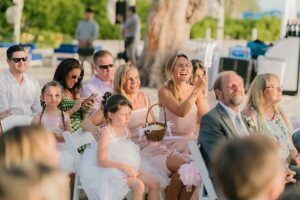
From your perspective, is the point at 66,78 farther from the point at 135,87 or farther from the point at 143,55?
the point at 143,55

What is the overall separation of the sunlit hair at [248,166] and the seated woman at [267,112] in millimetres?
3622

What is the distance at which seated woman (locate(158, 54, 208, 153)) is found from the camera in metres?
6.93

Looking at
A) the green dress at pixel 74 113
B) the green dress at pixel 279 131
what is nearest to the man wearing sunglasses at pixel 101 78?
the green dress at pixel 74 113

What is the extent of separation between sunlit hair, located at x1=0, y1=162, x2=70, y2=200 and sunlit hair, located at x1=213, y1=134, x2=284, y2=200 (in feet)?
1.83

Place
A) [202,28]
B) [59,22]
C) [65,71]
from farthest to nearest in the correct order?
[202,28] < [59,22] < [65,71]

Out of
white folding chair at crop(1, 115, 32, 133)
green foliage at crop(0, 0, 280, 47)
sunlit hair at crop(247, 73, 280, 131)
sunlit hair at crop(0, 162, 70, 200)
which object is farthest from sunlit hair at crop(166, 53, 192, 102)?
green foliage at crop(0, 0, 280, 47)

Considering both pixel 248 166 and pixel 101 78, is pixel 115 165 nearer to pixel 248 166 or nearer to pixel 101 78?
pixel 101 78

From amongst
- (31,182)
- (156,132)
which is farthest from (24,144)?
(156,132)

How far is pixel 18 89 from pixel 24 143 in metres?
4.60

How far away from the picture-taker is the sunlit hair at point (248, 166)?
2.84 m

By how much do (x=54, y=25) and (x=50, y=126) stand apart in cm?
2952

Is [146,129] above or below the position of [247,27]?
above

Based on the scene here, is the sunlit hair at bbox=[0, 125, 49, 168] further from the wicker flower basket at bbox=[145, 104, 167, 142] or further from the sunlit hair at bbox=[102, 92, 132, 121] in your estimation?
the wicker flower basket at bbox=[145, 104, 167, 142]

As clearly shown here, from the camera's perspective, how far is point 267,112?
6797 mm
